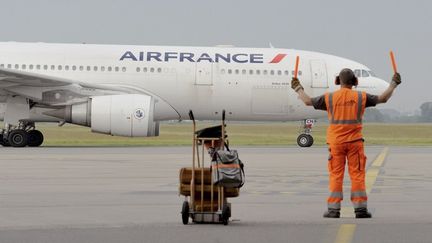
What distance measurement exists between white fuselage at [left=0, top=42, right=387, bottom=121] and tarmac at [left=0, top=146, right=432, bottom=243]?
1164 centimetres

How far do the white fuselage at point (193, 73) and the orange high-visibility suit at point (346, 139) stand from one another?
73.3 ft

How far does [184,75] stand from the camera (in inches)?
1315

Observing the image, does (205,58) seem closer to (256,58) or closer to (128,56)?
(256,58)

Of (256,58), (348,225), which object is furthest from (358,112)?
(256,58)

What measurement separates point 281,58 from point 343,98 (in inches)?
913

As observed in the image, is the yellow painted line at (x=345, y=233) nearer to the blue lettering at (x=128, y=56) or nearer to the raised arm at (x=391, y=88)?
the raised arm at (x=391, y=88)

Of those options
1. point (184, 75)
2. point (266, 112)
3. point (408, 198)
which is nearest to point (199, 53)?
point (184, 75)

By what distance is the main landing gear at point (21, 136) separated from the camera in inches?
1255

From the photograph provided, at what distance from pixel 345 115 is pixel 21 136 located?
2221 cm

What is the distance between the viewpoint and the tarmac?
9297mm

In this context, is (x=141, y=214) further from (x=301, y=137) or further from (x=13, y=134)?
(x=301, y=137)

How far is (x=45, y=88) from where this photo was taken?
31719 millimetres

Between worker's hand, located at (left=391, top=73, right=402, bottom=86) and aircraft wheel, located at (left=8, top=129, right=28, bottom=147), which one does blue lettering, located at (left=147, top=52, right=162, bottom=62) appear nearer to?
aircraft wheel, located at (left=8, top=129, right=28, bottom=147)

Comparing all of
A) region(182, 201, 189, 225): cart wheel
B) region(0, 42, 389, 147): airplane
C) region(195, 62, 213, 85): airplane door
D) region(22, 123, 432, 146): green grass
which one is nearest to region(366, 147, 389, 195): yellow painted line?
region(182, 201, 189, 225): cart wheel
